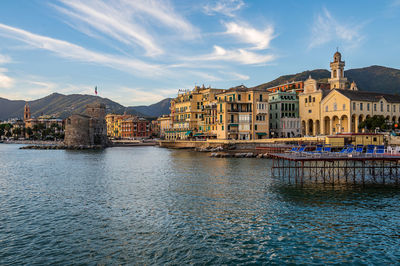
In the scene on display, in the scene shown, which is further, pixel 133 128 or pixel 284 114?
pixel 133 128

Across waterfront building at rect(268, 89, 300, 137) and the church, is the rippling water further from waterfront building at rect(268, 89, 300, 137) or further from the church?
waterfront building at rect(268, 89, 300, 137)

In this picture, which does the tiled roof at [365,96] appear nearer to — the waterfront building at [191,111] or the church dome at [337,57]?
the church dome at [337,57]

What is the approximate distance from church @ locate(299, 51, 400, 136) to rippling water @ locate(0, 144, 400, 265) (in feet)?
178

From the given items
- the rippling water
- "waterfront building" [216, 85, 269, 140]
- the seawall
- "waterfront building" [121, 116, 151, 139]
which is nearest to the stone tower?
"waterfront building" [216, 85, 269, 140]

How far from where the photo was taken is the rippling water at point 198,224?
59.2 feet

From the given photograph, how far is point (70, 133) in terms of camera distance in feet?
439

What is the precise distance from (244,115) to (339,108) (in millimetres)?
26802

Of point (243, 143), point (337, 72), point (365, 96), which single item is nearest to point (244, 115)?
point (243, 143)

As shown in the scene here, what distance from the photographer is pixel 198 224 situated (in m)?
23.3

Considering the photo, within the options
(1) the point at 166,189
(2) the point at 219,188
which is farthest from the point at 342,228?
(1) the point at 166,189

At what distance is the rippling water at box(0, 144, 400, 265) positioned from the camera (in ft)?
59.2

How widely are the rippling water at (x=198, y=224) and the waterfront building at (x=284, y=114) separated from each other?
63.0 m

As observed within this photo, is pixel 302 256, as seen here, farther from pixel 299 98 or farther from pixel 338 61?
pixel 338 61

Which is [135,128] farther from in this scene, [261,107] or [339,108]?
[339,108]
